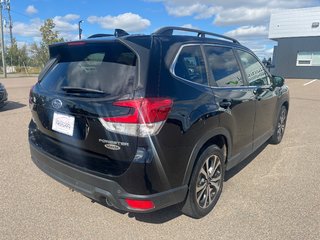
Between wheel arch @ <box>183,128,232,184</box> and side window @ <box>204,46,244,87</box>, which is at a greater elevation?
side window @ <box>204,46,244,87</box>

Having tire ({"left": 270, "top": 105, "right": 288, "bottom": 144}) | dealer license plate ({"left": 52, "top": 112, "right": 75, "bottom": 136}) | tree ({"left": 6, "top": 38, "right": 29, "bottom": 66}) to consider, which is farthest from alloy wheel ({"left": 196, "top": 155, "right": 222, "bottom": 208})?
tree ({"left": 6, "top": 38, "right": 29, "bottom": 66})

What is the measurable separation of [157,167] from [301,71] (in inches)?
1162

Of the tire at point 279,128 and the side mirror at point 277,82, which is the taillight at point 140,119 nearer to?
the side mirror at point 277,82

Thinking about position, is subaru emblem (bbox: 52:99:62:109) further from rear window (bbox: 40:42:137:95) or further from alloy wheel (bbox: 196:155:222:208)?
alloy wheel (bbox: 196:155:222:208)

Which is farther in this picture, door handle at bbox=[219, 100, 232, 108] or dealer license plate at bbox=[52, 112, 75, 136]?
door handle at bbox=[219, 100, 232, 108]

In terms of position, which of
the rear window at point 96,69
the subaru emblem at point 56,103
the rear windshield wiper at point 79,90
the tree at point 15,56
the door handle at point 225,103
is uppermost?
the rear window at point 96,69

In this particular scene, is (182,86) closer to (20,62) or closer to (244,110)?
(244,110)

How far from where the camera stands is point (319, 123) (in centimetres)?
784

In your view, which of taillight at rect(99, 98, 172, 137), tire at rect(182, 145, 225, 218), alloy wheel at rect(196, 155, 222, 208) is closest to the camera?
taillight at rect(99, 98, 172, 137)

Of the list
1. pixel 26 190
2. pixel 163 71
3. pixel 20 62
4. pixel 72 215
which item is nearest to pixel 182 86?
pixel 163 71

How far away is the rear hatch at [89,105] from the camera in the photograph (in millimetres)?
2395

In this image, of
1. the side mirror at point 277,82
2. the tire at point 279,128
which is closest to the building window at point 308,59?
the tire at point 279,128

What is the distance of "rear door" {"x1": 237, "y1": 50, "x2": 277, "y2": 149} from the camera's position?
4.11m

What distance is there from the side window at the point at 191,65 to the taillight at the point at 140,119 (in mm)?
487
